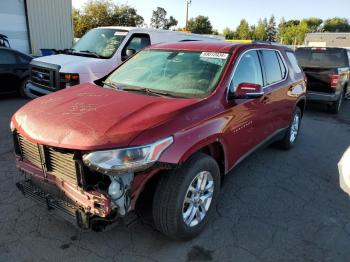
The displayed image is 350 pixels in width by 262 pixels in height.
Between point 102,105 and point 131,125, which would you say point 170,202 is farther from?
point 102,105

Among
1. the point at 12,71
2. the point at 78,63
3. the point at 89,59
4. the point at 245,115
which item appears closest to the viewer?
the point at 245,115

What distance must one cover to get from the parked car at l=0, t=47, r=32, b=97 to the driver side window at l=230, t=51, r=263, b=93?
7.22 metres

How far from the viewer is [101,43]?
804cm

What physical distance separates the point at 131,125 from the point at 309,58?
28.2 feet

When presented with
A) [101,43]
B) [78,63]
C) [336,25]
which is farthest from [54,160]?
[336,25]

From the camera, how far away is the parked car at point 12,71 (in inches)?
346

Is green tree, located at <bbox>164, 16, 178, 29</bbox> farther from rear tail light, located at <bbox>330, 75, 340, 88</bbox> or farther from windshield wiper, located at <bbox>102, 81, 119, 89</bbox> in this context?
windshield wiper, located at <bbox>102, 81, 119, 89</bbox>

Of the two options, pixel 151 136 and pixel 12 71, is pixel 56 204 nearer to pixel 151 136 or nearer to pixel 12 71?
pixel 151 136

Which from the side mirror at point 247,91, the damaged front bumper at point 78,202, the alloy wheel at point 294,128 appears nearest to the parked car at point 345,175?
the side mirror at point 247,91

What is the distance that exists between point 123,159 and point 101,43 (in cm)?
623

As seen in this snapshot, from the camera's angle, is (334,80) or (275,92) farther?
(334,80)

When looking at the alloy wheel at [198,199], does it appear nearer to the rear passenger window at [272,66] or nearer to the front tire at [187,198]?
the front tire at [187,198]

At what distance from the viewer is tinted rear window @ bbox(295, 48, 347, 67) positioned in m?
9.38

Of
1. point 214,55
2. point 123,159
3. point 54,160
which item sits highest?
point 214,55
